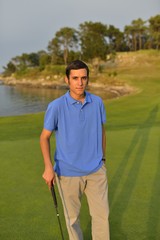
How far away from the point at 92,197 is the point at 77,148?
21.4 inches

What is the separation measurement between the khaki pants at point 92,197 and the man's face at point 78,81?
80 centimetres

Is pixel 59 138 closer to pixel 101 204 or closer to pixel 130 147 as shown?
pixel 101 204

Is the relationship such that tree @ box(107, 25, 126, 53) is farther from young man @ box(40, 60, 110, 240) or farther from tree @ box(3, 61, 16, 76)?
young man @ box(40, 60, 110, 240)

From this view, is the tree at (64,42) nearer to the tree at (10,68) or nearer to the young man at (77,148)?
the tree at (10,68)

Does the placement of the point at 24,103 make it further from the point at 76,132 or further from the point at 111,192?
the point at 76,132

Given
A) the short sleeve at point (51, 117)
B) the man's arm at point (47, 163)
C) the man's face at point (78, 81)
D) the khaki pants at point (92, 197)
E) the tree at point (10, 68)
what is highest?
the man's face at point (78, 81)

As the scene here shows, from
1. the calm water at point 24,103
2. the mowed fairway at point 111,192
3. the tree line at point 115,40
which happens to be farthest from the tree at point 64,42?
the mowed fairway at point 111,192

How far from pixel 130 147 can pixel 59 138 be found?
5232 millimetres

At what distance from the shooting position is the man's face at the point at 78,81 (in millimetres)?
2963

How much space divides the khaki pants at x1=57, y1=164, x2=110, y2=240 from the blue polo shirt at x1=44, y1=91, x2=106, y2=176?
3.2 inches

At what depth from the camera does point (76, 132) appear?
2994 millimetres

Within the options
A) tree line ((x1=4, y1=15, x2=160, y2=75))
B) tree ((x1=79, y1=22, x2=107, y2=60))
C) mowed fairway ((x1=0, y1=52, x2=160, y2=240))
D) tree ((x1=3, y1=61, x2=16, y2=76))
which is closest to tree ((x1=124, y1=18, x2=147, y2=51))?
tree line ((x1=4, y1=15, x2=160, y2=75))

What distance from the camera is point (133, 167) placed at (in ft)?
20.9

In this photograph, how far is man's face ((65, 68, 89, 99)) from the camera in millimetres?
2963
